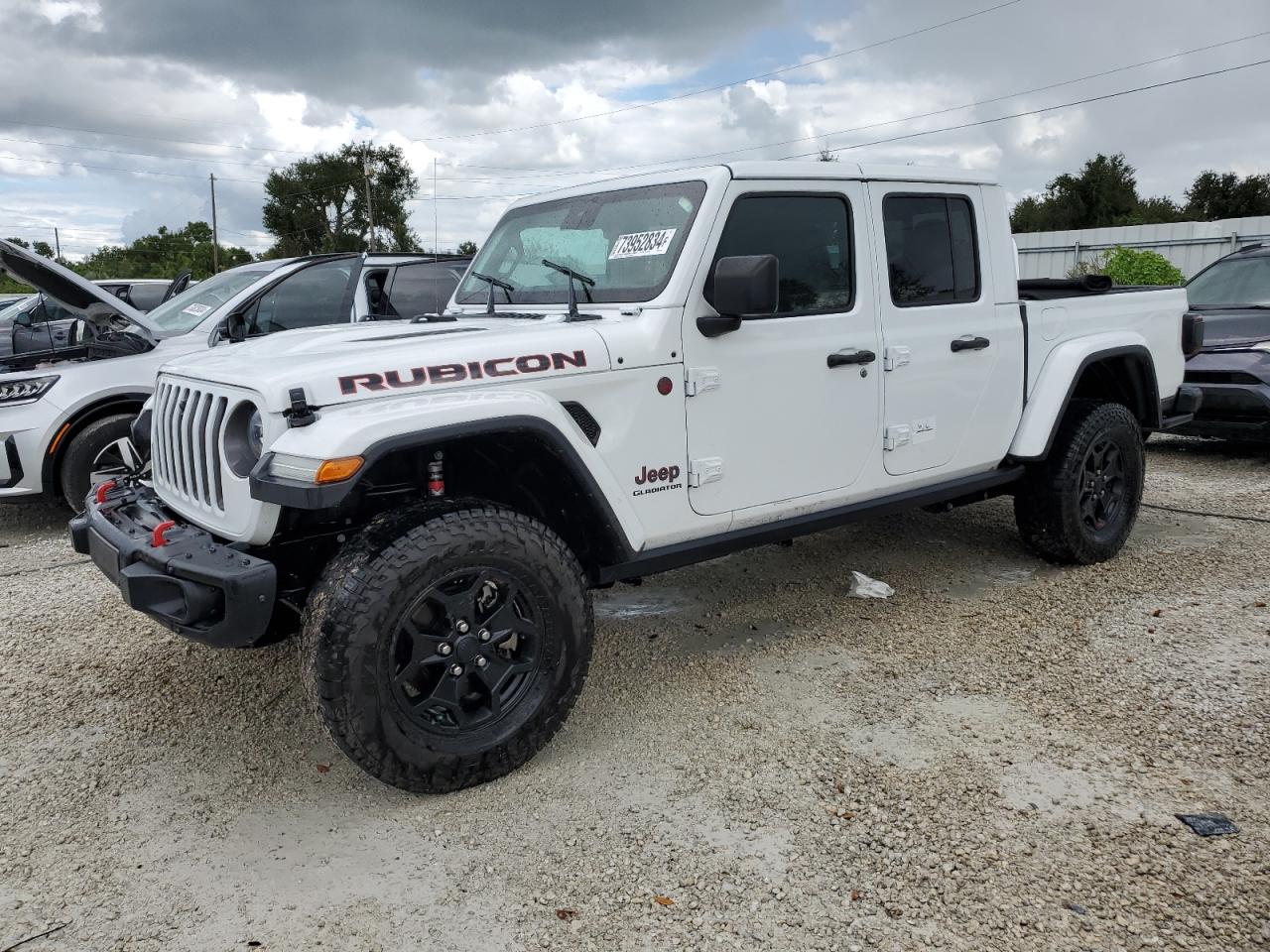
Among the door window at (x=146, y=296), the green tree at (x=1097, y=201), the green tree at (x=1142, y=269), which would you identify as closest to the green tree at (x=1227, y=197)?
the green tree at (x=1097, y=201)

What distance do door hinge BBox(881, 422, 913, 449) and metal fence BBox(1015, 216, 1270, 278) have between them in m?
15.1

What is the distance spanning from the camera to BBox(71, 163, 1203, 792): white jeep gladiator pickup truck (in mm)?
2775

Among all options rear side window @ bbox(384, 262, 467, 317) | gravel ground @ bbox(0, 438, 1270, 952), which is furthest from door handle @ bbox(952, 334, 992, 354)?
rear side window @ bbox(384, 262, 467, 317)

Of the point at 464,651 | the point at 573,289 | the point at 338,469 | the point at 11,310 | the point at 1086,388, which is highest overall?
the point at 11,310

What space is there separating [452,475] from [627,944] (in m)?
1.64

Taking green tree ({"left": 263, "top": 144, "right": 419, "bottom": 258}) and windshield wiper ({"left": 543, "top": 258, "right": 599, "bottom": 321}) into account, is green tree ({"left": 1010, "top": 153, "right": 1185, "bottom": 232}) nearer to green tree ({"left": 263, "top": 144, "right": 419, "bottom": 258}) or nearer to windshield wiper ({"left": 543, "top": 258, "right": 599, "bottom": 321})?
green tree ({"left": 263, "top": 144, "right": 419, "bottom": 258})

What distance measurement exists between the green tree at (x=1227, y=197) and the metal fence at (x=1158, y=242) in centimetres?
2713

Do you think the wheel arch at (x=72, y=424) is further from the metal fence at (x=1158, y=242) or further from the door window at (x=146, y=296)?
the metal fence at (x=1158, y=242)

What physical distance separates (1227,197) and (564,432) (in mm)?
54389

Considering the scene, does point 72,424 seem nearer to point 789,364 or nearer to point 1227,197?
point 789,364

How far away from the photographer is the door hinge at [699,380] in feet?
11.0

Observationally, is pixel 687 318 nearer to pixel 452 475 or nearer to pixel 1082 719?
pixel 452 475

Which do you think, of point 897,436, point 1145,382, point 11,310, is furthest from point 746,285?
point 11,310

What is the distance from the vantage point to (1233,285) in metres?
8.44
